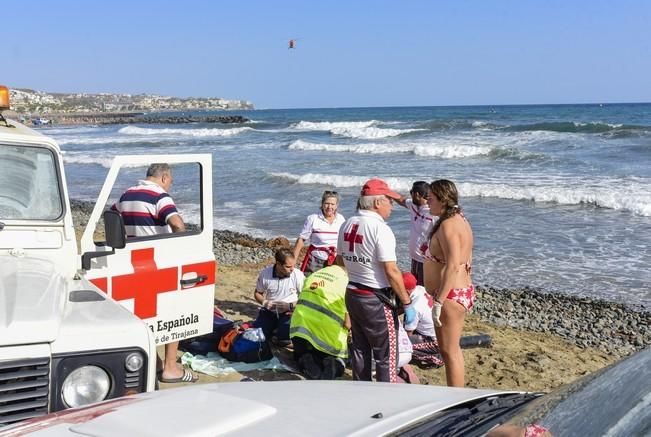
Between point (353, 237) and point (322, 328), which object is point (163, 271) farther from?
point (322, 328)

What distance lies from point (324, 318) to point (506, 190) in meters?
14.1

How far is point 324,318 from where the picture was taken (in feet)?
19.0

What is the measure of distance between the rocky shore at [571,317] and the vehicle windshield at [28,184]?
5.84 meters

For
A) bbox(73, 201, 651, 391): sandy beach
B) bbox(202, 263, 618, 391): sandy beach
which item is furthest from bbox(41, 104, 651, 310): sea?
bbox(202, 263, 618, 391): sandy beach

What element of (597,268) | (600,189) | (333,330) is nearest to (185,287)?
(333,330)

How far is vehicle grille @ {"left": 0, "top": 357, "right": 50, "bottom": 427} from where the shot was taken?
2.85 m

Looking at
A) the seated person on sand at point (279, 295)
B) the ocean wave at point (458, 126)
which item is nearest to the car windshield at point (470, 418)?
the seated person on sand at point (279, 295)

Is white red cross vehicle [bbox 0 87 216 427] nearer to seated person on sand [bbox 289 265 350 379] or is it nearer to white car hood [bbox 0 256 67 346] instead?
white car hood [bbox 0 256 67 346]

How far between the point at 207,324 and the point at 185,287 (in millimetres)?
382

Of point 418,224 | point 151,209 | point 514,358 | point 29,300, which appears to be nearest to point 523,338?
point 514,358

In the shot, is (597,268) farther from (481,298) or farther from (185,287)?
(185,287)

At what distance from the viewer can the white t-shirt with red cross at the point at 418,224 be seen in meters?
6.97

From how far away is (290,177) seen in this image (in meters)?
23.4

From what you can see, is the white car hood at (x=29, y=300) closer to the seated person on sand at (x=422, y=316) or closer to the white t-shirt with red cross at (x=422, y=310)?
the white t-shirt with red cross at (x=422, y=310)
